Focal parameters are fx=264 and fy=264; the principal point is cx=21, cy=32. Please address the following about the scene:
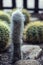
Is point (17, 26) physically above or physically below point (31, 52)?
above

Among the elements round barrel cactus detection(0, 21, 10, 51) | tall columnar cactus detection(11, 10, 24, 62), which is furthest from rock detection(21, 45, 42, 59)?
tall columnar cactus detection(11, 10, 24, 62)

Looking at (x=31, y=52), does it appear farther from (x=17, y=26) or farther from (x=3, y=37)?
(x=17, y=26)

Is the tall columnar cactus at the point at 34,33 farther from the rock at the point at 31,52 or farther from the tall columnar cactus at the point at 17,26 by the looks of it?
the tall columnar cactus at the point at 17,26

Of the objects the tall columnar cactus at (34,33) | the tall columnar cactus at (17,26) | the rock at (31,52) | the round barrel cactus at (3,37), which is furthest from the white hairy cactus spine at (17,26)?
the tall columnar cactus at (34,33)

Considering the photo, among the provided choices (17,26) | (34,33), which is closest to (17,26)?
(17,26)

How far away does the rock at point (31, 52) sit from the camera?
5566 mm

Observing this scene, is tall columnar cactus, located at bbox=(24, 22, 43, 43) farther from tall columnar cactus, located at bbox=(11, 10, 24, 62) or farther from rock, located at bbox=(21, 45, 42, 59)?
tall columnar cactus, located at bbox=(11, 10, 24, 62)

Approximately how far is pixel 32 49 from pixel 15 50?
0.97m

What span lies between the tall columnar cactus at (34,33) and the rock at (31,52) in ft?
2.03

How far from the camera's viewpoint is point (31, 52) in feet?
19.1

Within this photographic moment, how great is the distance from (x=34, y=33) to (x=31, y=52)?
1.00 meters

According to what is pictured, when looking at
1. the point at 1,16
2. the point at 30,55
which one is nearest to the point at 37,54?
the point at 30,55

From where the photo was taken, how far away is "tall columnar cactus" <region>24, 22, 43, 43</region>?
6750mm

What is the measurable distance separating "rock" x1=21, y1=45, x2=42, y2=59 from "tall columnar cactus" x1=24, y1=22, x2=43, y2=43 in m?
0.62
